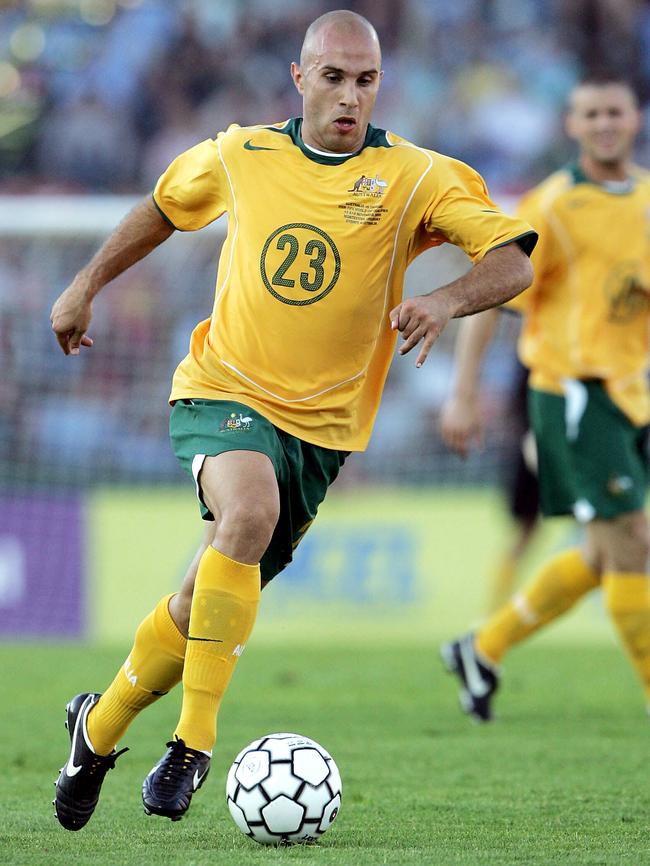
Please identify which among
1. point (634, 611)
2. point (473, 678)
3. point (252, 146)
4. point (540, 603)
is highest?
point (252, 146)

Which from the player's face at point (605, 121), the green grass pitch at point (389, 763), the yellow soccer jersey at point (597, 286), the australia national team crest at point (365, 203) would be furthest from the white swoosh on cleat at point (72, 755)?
the player's face at point (605, 121)

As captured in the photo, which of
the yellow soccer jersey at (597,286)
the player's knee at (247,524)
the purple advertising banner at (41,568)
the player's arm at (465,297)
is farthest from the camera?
the purple advertising banner at (41,568)

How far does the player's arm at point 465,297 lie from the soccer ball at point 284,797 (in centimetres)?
110

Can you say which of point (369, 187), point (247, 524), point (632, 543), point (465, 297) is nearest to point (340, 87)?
point (369, 187)

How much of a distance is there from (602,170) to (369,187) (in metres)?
2.78

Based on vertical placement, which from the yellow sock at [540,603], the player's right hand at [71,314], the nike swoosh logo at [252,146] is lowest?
the yellow sock at [540,603]

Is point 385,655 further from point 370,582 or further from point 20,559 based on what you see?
point 20,559

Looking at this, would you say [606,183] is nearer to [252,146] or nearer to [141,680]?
[252,146]

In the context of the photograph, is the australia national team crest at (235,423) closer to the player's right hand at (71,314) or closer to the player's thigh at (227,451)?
the player's thigh at (227,451)

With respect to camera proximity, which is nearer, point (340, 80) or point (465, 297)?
point (465, 297)

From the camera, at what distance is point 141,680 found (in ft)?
13.4

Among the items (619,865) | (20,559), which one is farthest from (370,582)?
(619,865)

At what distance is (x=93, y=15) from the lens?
1537 cm

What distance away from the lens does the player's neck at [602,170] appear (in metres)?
6.66
